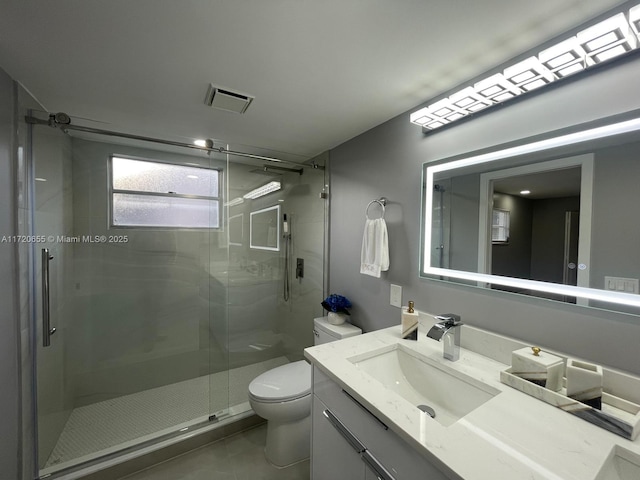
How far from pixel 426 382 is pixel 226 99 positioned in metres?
1.88

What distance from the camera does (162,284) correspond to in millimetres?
2541

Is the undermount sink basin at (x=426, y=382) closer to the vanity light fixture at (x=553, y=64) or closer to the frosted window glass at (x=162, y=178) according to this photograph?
the vanity light fixture at (x=553, y=64)

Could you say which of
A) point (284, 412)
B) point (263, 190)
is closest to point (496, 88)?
point (263, 190)

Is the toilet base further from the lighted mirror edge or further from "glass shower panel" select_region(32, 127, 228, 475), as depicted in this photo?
the lighted mirror edge

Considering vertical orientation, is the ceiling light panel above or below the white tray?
above

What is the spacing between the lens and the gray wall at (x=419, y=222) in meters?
0.94

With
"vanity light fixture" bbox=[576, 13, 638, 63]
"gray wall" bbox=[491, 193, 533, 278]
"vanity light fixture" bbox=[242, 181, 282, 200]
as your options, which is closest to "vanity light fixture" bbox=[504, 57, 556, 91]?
"vanity light fixture" bbox=[576, 13, 638, 63]

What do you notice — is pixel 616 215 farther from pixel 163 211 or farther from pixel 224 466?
pixel 163 211

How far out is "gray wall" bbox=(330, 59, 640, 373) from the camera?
3.08ft

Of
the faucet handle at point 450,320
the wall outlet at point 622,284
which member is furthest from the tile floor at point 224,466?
the wall outlet at point 622,284

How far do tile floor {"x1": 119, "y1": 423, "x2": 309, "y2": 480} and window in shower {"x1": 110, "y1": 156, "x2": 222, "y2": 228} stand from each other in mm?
1831

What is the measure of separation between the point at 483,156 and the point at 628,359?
3.15 feet

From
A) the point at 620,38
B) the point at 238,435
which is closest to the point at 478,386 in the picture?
the point at 620,38

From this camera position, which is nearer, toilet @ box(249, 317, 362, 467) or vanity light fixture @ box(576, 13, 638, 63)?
vanity light fixture @ box(576, 13, 638, 63)
